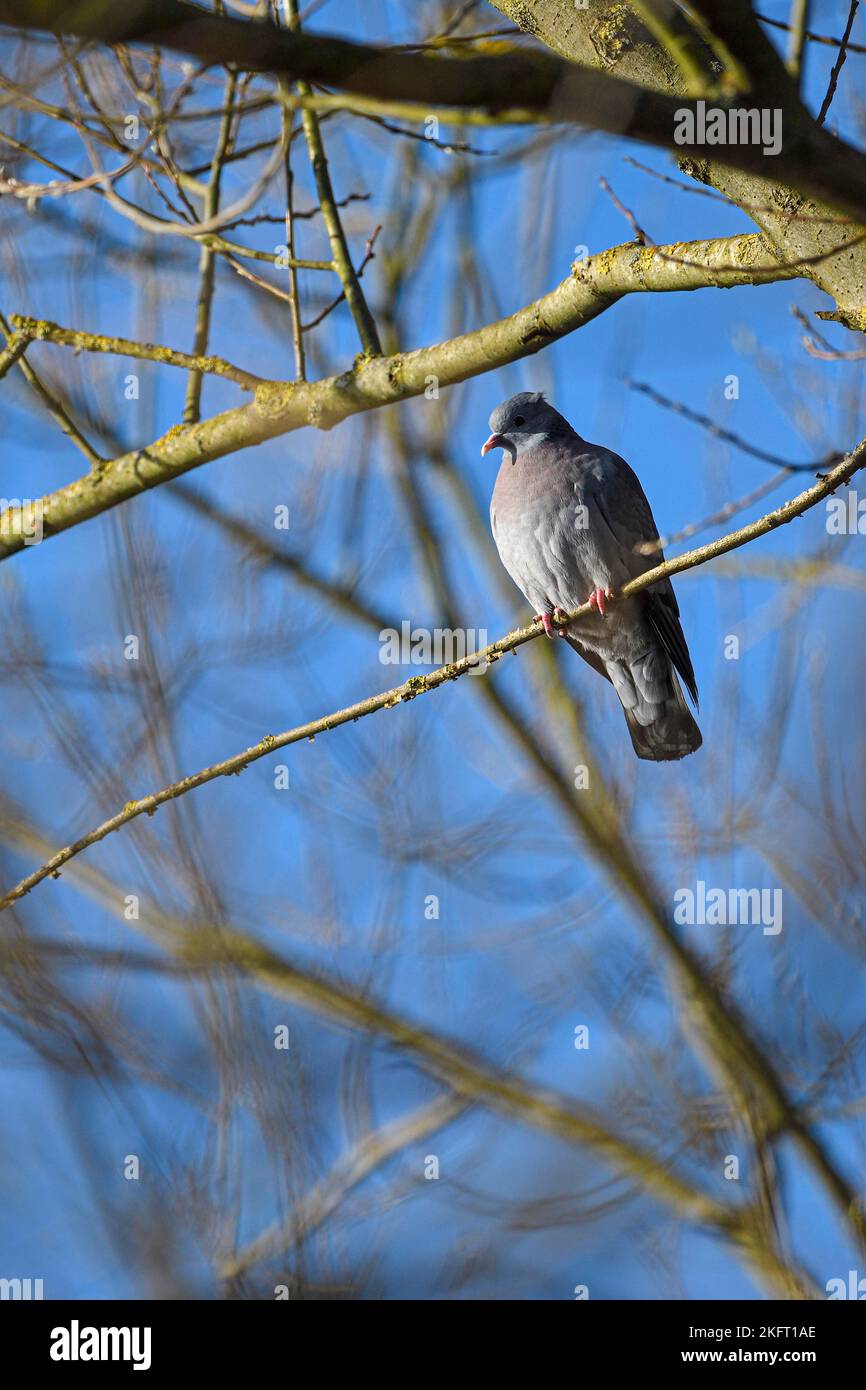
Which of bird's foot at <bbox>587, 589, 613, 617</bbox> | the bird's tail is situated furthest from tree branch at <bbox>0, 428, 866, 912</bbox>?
the bird's tail

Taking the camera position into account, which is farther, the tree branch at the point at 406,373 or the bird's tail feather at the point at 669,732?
the bird's tail feather at the point at 669,732

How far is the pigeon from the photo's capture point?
4977 millimetres

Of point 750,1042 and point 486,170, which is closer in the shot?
point 750,1042

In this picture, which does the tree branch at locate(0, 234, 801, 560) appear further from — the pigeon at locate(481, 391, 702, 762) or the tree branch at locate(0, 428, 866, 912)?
the pigeon at locate(481, 391, 702, 762)

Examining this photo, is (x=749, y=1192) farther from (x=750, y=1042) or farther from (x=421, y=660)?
(x=421, y=660)

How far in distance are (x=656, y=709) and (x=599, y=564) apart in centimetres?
75

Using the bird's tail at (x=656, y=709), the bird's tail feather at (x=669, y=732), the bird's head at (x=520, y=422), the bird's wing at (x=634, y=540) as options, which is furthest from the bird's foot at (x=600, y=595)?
the bird's head at (x=520, y=422)

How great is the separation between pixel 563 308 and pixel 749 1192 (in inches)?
161

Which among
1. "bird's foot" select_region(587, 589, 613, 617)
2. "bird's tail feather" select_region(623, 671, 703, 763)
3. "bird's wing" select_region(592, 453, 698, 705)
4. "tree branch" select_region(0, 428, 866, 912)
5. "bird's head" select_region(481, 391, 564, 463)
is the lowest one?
"tree branch" select_region(0, 428, 866, 912)

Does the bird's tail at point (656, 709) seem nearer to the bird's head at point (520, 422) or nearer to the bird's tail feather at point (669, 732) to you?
the bird's tail feather at point (669, 732)

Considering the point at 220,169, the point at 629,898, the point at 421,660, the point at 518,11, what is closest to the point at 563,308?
the point at 518,11

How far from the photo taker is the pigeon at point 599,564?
16.3 ft

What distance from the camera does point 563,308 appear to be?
3307 mm

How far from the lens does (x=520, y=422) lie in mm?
5555
